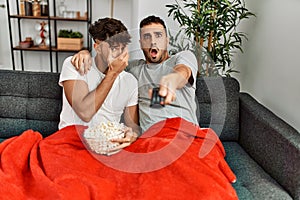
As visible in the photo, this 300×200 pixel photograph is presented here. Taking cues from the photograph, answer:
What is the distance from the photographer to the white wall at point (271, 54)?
65.3 inches

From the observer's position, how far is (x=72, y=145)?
1.40 metres

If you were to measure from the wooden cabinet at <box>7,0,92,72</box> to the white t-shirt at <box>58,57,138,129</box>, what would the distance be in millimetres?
1916

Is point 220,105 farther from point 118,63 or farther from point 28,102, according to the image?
point 28,102

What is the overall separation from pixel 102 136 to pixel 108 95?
0.22 meters

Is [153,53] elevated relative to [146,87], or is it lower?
elevated

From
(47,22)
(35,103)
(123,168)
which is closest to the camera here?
(123,168)

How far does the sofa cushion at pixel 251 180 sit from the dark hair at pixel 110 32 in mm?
784

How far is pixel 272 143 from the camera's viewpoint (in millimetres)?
1456

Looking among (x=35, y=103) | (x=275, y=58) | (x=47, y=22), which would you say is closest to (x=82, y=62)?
(x=35, y=103)

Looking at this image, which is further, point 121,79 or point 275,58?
point 275,58

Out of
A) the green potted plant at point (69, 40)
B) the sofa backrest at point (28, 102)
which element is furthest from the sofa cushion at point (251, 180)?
the green potted plant at point (69, 40)

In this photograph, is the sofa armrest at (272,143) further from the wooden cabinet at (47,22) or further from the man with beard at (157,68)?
the wooden cabinet at (47,22)

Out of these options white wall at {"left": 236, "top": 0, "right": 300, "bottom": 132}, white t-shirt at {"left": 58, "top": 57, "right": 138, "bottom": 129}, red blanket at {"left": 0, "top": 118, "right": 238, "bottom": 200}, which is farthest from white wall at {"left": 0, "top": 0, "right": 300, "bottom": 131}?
red blanket at {"left": 0, "top": 118, "right": 238, "bottom": 200}

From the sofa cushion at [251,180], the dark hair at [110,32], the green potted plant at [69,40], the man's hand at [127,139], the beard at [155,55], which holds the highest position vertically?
the dark hair at [110,32]
